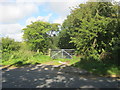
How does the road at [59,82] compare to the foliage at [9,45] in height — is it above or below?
Result: below

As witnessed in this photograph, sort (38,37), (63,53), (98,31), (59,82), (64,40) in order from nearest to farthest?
(59,82)
(98,31)
(63,53)
(38,37)
(64,40)

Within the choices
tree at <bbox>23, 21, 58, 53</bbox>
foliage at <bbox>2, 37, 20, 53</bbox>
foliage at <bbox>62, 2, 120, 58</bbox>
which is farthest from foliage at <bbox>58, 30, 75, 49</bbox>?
foliage at <bbox>2, 37, 20, 53</bbox>

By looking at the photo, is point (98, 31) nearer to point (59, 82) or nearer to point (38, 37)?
point (59, 82)

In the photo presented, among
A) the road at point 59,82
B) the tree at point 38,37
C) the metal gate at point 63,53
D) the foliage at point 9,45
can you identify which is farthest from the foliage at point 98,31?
the foliage at point 9,45

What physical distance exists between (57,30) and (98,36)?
1533 cm

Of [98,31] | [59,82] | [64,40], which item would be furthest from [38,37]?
→ [59,82]

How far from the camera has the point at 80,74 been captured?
26.2ft

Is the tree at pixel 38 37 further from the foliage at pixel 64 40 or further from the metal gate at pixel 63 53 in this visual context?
the foliage at pixel 64 40

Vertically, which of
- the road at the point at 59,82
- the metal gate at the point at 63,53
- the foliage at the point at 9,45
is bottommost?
the road at the point at 59,82

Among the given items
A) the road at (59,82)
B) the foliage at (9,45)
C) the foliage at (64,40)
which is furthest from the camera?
the foliage at (64,40)

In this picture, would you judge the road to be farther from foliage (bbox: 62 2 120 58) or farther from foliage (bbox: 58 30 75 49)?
foliage (bbox: 58 30 75 49)

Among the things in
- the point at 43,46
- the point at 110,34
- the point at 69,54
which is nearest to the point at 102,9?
the point at 110,34

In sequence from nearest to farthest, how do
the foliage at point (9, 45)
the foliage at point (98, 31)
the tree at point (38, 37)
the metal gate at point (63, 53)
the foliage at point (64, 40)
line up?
the foliage at point (98, 31) → the metal gate at point (63, 53) → the foliage at point (9, 45) → the tree at point (38, 37) → the foliage at point (64, 40)

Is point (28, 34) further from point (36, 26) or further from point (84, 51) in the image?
point (84, 51)
